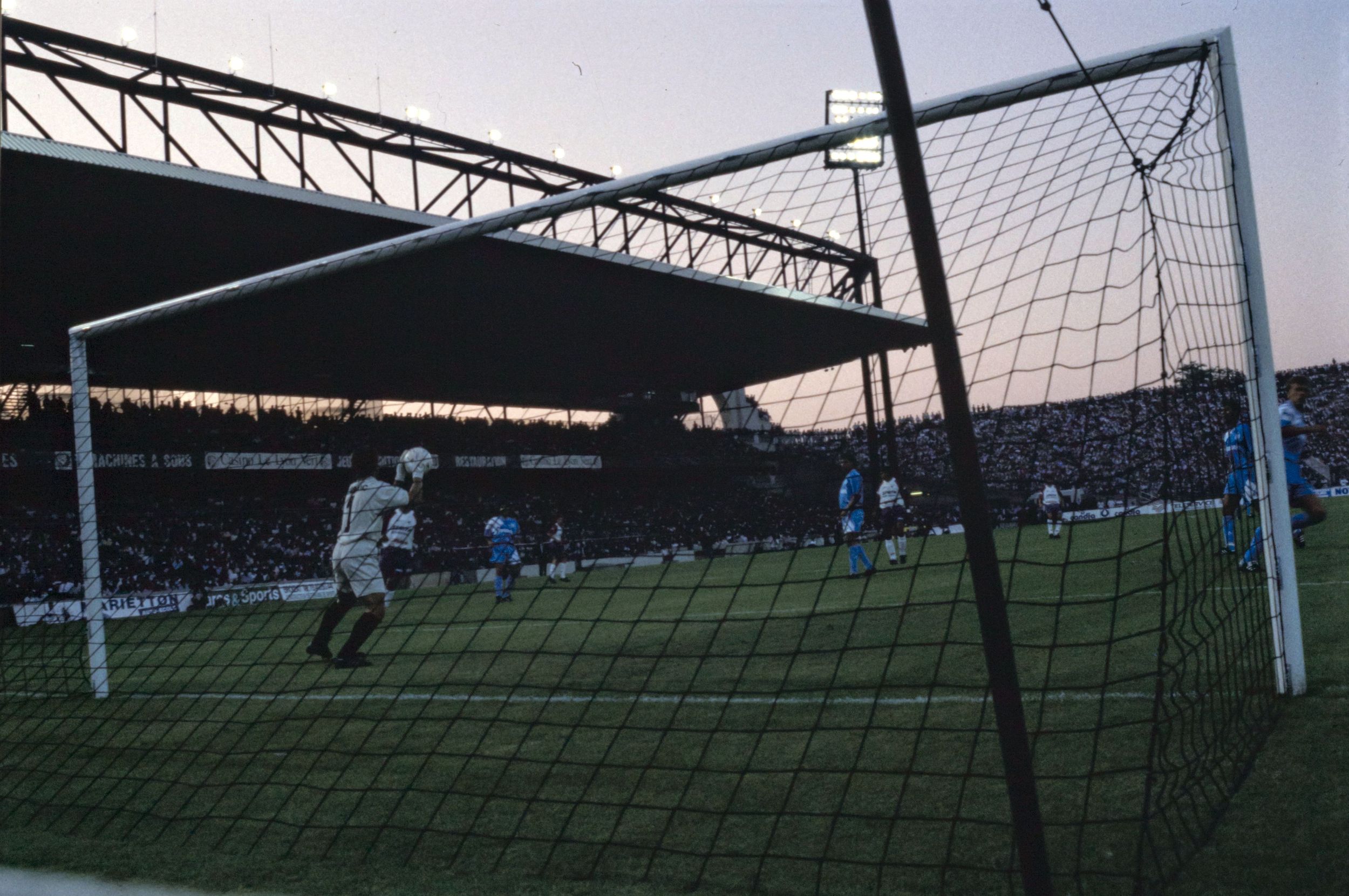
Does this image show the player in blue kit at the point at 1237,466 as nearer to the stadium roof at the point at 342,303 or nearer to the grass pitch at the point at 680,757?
the grass pitch at the point at 680,757

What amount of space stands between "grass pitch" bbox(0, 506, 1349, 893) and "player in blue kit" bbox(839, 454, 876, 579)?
1.62 meters

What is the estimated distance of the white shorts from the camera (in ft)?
24.7

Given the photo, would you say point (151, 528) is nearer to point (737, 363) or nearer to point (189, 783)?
point (737, 363)

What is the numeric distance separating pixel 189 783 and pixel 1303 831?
4543 millimetres

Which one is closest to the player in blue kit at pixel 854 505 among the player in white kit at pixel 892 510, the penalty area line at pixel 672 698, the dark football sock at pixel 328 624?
the player in white kit at pixel 892 510

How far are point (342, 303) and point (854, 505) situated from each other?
13589 millimetres

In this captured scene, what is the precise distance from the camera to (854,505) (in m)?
8.56

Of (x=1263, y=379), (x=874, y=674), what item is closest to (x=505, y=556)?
(x=874, y=674)

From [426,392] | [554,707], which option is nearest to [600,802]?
[554,707]

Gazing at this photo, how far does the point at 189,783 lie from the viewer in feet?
14.7

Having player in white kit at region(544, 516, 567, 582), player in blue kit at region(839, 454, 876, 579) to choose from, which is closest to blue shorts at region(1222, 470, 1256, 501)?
player in blue kit at region(839, 454, 876, 579)

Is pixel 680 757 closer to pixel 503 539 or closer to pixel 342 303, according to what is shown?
pixel 503 539

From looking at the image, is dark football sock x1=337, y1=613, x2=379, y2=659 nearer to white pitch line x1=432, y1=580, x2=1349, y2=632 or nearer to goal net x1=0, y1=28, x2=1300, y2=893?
goal net x1=0, y1=28, x2=1300, y2=893

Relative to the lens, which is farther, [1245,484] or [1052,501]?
[1052,501]
